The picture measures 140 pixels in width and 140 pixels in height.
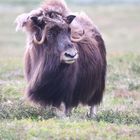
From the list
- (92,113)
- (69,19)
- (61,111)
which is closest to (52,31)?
(69,19)

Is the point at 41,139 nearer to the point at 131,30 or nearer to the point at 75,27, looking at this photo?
the point at 75,27

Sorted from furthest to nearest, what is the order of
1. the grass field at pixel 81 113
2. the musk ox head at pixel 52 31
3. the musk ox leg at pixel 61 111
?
1. the musk ox leg at pixel 61 111
2. the musk ox head at pixel 52 31
3. the grass field at pixel 81 113

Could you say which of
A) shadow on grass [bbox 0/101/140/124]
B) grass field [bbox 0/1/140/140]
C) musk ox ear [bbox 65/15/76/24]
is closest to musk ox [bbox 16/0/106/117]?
musk ox ear [bbox 65/15/76/24]

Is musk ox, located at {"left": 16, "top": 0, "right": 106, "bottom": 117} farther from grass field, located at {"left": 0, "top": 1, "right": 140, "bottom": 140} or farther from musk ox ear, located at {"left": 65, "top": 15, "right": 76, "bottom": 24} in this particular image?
grass field, located at {"left": 0, "top": 1, "right": 140, "bottom": 140}

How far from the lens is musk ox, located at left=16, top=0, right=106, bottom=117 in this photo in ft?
22.8

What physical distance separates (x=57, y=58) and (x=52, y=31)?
30cm

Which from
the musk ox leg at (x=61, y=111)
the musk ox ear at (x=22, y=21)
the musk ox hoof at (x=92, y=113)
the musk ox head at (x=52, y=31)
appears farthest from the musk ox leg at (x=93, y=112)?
the musk ox ear at (x=22, y=21)

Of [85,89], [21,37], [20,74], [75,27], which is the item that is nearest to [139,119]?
[85,89]

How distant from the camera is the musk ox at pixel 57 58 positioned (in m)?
6.95

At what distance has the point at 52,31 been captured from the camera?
6.97m

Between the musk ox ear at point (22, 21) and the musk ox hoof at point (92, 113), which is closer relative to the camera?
the musk ox ear at point (22, 21)

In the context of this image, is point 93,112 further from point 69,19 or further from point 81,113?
point 69,19

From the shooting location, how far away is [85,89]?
745cm

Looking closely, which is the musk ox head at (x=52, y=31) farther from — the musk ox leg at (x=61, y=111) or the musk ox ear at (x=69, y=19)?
the musk ox leg at (x=61, y=111)
